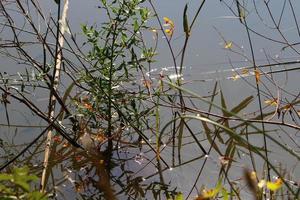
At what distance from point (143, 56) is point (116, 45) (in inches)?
4.6

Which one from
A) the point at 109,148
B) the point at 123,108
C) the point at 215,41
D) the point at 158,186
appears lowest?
the point at 158,186

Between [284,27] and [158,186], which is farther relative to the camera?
[284,27]

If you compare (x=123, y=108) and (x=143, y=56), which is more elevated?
(x=143, y=56)

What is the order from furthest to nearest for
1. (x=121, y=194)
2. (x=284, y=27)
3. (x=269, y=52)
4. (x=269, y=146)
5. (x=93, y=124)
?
(x=284, y=27) < (x=269, y=52) < (x=269, y=146) < (x=93, y=124) < (x=121, y=194)

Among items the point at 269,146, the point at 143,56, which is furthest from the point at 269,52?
the point at 143,56

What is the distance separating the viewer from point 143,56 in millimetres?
1517

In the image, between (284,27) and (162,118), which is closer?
(162,118)

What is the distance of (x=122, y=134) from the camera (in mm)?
1465

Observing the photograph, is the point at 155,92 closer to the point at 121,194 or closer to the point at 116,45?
the point at 116,45

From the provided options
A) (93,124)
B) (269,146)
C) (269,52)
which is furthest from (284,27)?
(93,124)

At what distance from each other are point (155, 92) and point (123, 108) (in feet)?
0.37

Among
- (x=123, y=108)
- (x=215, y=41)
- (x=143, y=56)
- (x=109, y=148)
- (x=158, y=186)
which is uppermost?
(x=215, y=41)

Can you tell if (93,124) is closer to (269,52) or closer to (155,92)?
(155,92)

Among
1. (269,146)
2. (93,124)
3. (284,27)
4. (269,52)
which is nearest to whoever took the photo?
(93,124)
